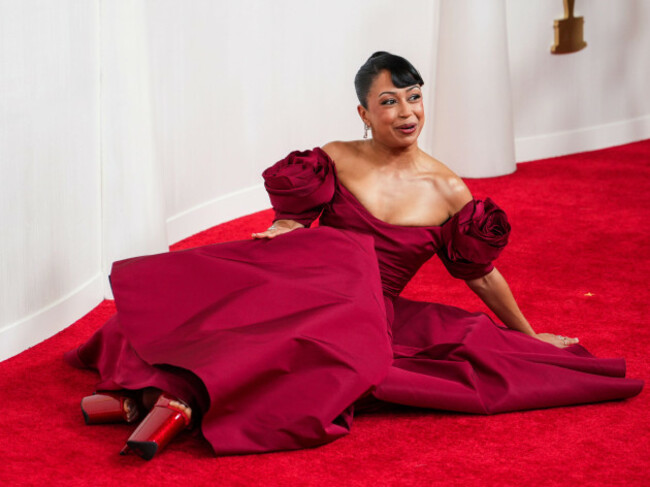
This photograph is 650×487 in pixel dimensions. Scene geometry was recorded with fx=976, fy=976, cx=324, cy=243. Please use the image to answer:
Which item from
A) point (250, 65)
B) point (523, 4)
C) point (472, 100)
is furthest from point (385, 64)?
point (523, 4)

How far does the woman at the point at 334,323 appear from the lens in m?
2.31

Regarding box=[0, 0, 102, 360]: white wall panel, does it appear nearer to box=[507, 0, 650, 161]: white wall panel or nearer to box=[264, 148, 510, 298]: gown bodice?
box=[264, 148, 510, 298]: gown bodice

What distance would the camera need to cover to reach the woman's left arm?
2936 millimetres

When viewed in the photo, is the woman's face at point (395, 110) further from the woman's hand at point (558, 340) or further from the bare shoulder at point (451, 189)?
the woman's hand at point (558, 340)

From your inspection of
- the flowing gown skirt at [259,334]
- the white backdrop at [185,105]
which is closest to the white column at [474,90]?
the white backdrop at [185,105]

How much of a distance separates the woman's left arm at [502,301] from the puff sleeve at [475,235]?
64 mm

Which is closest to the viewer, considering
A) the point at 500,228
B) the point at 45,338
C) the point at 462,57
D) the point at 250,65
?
the point at 500,228

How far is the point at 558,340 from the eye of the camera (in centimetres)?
296

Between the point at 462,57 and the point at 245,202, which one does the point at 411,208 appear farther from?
the point at 462,57

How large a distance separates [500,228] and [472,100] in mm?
3110

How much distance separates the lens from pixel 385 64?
2887mm

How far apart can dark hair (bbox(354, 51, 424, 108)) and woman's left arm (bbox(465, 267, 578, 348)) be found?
2.05ft

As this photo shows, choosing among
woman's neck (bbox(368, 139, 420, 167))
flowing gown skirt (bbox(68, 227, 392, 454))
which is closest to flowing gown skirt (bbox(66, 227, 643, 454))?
flowing gown skirt (bbox(68, 227, 392, 454))

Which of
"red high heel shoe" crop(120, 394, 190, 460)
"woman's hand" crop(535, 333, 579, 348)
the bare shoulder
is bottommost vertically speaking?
"woman's hand" crop(535, 333, 579, 348)
